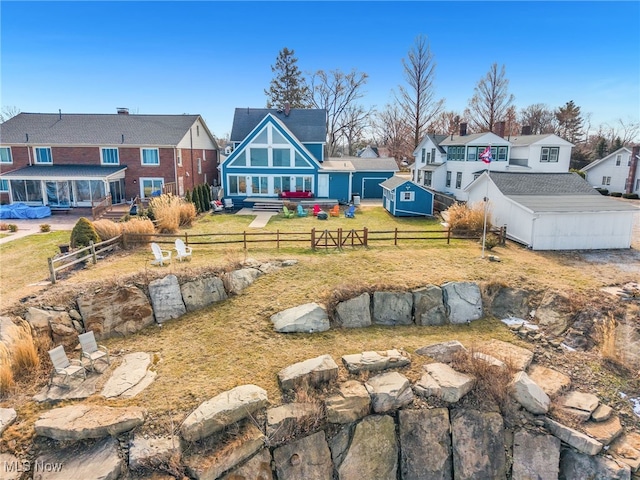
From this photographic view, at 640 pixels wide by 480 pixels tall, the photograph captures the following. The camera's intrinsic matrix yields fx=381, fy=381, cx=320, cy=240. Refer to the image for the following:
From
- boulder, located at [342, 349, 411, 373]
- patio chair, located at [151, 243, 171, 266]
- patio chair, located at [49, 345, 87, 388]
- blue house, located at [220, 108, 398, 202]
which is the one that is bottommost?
boulder, located at [342, 349, 411, 373]

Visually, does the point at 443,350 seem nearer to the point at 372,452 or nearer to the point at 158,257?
the point at 372,452

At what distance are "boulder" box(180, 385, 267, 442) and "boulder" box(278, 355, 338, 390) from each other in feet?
2.16

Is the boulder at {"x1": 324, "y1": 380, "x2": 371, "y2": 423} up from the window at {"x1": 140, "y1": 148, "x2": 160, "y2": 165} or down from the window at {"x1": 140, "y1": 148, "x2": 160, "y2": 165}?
down

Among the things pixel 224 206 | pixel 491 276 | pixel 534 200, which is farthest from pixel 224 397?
pixel 224 206

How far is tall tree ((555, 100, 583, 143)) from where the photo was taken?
49312 mm

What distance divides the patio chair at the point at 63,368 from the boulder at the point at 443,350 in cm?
843

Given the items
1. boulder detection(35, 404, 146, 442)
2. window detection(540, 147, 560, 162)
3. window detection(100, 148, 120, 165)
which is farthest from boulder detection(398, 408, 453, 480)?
window detection(100, 148, 120, 165)

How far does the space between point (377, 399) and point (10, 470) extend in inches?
281

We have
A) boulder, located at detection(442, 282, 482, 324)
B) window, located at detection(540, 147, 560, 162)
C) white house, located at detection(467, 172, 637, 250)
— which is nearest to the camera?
boulder, located at detection(442, 282, 482, 324)

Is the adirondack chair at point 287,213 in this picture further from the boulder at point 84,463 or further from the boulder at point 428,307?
the boulder at point 84,463

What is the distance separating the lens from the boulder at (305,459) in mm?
7848

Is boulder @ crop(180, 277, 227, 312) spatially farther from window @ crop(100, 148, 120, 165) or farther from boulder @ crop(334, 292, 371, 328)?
window @ crop(100, 148, 120, 165)

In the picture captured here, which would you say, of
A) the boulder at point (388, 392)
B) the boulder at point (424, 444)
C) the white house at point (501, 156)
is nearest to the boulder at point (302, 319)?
the boulder at point (388, 392)

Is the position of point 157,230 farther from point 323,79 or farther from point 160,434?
point 323,79
